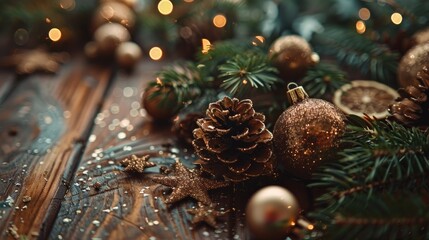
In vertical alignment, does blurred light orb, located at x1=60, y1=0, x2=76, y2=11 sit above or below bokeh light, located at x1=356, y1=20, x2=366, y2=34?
below

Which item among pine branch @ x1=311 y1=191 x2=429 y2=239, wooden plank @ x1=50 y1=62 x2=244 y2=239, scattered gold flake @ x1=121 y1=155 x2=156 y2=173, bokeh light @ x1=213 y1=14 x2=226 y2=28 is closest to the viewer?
pine branch @ x1=311 y1=191 x2=429 y2=239

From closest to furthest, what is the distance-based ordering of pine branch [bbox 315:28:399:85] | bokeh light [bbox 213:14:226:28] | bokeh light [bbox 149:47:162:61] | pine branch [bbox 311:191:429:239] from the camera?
pine branch [bbox 311:191:429:239] < pine branch [bbox 315:28:399:85] < bokeh light [bbox 213:14:226:28] < bokeh light [bbox 149:47:162:61]

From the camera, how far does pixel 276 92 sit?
0.97 metres

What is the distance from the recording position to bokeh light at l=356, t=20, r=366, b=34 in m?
1.17

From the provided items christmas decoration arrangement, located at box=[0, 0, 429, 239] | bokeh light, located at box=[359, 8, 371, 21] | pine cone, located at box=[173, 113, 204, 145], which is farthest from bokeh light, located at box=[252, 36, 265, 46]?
bokeh light, located at box=[359, 8, 371, 21]

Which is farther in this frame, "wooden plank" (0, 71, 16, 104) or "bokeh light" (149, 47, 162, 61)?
"bokeh light" (149, 47, 162, 61)

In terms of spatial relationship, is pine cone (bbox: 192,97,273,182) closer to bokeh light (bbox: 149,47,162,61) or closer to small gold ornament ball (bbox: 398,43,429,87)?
small gold ornament ball (bbox: 398,43,429,87)

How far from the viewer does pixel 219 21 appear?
3.85 ft

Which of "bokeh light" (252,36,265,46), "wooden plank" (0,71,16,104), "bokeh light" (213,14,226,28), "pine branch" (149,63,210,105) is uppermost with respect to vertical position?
"bokeh light" (213,14,226,28)

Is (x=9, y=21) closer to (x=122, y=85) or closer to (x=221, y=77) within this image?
(x=122, y=85)

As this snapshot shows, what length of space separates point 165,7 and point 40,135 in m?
0.48

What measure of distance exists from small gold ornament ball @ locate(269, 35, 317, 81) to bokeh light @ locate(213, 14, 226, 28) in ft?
0.77

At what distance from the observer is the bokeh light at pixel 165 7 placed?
50.7 inches

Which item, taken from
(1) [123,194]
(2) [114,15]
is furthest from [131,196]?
(2) [114,15]
